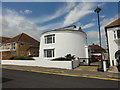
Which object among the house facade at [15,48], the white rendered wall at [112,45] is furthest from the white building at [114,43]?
the house facade at [15,48]

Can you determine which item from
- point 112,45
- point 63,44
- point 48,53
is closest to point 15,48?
point 48,53

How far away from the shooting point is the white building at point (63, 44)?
63.9 ft

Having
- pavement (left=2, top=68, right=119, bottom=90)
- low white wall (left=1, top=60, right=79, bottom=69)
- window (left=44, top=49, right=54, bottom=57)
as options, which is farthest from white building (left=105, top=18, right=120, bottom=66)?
window (left=44, top=49, right=54, bottom=57)

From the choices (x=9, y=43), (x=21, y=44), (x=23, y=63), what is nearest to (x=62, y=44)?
Result: (x=23, y=63)

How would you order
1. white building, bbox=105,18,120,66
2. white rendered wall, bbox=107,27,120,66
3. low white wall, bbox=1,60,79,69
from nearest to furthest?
low white wall, bbox=1,60,79,69, white building, bbox=105,18,120,66, white rendered wall, bbox=107,27,120,66

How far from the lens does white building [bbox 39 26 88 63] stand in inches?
766

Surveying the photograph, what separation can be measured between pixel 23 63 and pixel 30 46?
18357 millimetres

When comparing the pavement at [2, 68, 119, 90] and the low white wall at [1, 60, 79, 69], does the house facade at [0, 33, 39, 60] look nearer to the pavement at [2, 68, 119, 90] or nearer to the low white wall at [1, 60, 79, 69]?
the low white wall at [1, 60, 79, 69]

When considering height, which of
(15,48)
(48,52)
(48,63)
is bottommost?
(48,63)

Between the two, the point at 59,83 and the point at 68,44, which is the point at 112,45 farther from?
the point at 59,83

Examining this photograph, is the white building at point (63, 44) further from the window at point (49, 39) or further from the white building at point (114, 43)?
the white building at point (114, 43)

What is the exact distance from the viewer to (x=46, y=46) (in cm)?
2097

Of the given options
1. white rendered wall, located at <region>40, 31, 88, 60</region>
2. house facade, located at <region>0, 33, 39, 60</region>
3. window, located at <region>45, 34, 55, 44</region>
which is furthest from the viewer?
house facade, located at <region>0, 33, 39, 60</region>

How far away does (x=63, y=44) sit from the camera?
1962 cm
